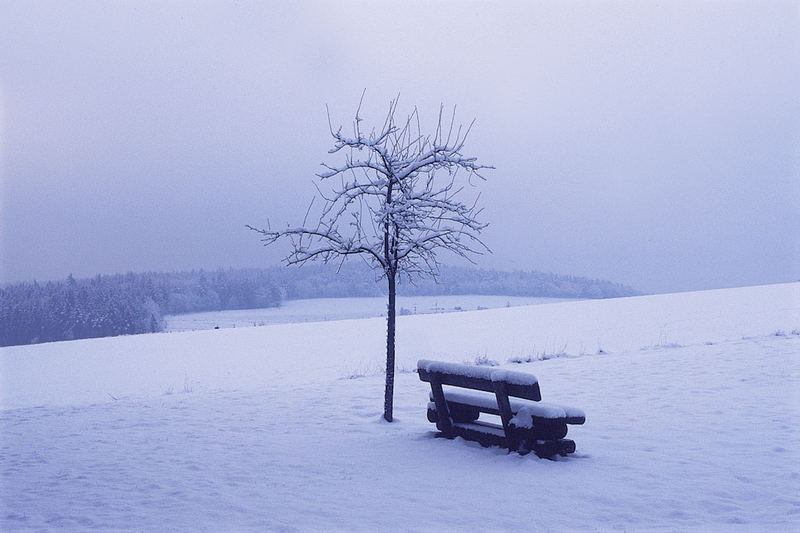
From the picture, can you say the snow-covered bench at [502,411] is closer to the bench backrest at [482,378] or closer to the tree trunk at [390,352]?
the bench backrest at [482,378]

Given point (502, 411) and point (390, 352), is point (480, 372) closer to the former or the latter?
point (502, 411)

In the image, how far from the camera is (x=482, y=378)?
24.7 ft

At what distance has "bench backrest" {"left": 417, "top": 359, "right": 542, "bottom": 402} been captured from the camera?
277 inches

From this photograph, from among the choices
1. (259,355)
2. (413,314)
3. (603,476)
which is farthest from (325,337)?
(603,476)

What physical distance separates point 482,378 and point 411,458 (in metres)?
1.26

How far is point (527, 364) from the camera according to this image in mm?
16047

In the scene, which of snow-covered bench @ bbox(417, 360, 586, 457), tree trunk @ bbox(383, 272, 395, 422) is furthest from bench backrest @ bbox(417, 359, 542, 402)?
tree trunk @ bbox(383, 272, 395, 422)

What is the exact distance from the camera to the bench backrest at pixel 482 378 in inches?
277

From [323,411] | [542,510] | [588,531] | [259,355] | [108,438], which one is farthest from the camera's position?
[259,355]

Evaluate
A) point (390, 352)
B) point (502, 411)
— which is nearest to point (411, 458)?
point (502, 411)

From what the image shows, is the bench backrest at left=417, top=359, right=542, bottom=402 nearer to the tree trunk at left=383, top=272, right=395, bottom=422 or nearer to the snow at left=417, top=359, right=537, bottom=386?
the snow at left=417, top=359, right=537, bottom=386

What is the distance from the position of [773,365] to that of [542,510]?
29.4 feet

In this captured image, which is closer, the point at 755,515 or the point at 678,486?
the point at 755,515

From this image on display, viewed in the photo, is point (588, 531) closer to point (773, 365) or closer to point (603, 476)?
point (603, 476)
